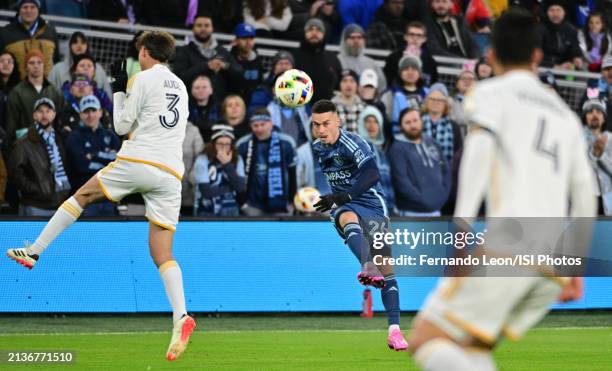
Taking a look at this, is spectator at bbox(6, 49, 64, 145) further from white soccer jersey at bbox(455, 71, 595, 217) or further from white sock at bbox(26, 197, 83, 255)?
white soccer jersey at bbox(455, 71, 595, 217)

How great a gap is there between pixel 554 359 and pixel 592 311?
5446mm

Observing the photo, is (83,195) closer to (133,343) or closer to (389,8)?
(133,343)

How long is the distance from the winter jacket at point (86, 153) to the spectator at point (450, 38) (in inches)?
280

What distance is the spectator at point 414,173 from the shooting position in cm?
1667

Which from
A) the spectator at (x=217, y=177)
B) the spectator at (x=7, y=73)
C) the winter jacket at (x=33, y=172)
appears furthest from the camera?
the spectator at (x=7, y=73)

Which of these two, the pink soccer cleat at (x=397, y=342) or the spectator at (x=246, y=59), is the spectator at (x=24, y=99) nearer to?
the spectator at (x=246, y=59)

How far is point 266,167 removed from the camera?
53.9ft

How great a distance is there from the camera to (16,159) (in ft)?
50.9

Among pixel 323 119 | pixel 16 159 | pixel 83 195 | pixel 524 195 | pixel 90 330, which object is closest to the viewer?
pixel 524 195

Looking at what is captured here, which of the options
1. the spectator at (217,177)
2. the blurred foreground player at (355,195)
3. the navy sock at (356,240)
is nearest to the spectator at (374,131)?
the spectator at (217,177)

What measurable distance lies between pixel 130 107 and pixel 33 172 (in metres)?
5.69

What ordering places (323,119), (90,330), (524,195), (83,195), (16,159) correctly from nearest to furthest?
(524,195), (83,195), (323,119), (90,330), (16,159)

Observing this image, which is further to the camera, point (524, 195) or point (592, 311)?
point (592, 311)

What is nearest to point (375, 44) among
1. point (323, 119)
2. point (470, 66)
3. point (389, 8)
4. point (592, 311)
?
point (389, 8)
